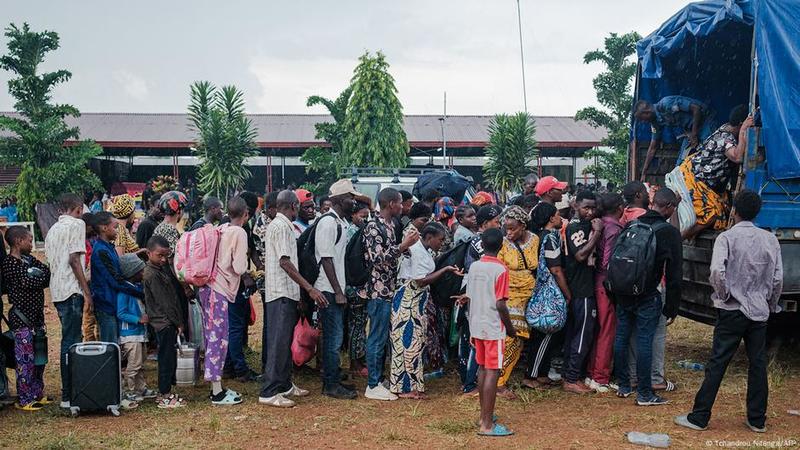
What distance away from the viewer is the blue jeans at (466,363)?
6.34 m

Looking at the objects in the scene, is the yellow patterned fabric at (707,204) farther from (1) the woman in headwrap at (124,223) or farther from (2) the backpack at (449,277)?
(1) the woman in headwrap at (124,223)

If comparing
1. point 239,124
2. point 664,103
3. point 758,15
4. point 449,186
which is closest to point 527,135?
point 239,124

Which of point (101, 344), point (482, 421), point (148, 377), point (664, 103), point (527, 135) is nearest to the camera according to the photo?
point (482, 421)

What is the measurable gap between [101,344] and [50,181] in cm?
1647

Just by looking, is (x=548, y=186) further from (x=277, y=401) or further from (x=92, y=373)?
(x=92, y=373)

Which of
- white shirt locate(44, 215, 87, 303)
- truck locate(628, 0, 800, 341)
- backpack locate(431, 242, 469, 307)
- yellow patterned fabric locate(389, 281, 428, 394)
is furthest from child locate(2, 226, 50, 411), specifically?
truck locate(628, 0, 800, 341)

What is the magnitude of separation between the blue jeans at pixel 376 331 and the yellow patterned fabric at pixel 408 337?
84mm

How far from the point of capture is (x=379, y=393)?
6.26 meters

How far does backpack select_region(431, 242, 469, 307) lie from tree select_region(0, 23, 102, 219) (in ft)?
55.6

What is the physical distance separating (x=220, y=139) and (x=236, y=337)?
1789 cm

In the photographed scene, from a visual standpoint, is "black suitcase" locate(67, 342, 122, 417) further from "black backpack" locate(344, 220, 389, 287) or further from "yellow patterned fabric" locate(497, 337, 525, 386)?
"yellow patterned fabric" locate(497, 337, 525, 386)

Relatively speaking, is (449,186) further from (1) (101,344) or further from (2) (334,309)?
(1) (101,344)

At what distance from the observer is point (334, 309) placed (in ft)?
20.1

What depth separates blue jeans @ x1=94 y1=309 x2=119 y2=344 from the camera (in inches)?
234
